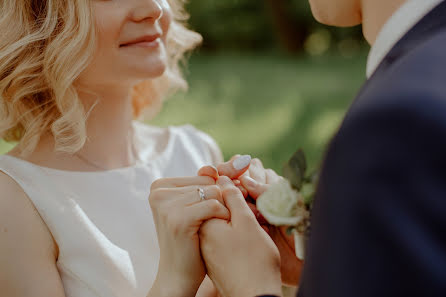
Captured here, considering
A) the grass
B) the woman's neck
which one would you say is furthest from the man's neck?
the grass

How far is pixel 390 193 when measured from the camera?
3.10 feet

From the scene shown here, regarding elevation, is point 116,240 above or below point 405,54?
below

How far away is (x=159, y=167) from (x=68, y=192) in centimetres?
52

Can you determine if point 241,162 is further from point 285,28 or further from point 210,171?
point 285,28

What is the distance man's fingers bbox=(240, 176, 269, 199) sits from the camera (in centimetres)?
184

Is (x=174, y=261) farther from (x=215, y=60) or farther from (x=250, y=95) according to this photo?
(x=215, y=60)

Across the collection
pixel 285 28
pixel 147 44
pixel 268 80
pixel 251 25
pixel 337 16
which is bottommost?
pixel 251 25

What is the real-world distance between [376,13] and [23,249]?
1.38 metres

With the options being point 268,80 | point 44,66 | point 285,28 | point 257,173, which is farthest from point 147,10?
point 285,28

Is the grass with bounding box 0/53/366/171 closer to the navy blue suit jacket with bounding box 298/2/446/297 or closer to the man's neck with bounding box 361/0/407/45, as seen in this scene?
the man's neck with bounding box 361/0/407/45

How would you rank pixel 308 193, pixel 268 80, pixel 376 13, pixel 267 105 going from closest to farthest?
pixel 376 13, pixel 308 193, pixel 267 105, pixel 268 80

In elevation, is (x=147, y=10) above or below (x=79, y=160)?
above

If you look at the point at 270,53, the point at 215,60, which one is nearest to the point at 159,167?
the point at 215,60

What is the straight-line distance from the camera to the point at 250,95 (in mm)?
8797
